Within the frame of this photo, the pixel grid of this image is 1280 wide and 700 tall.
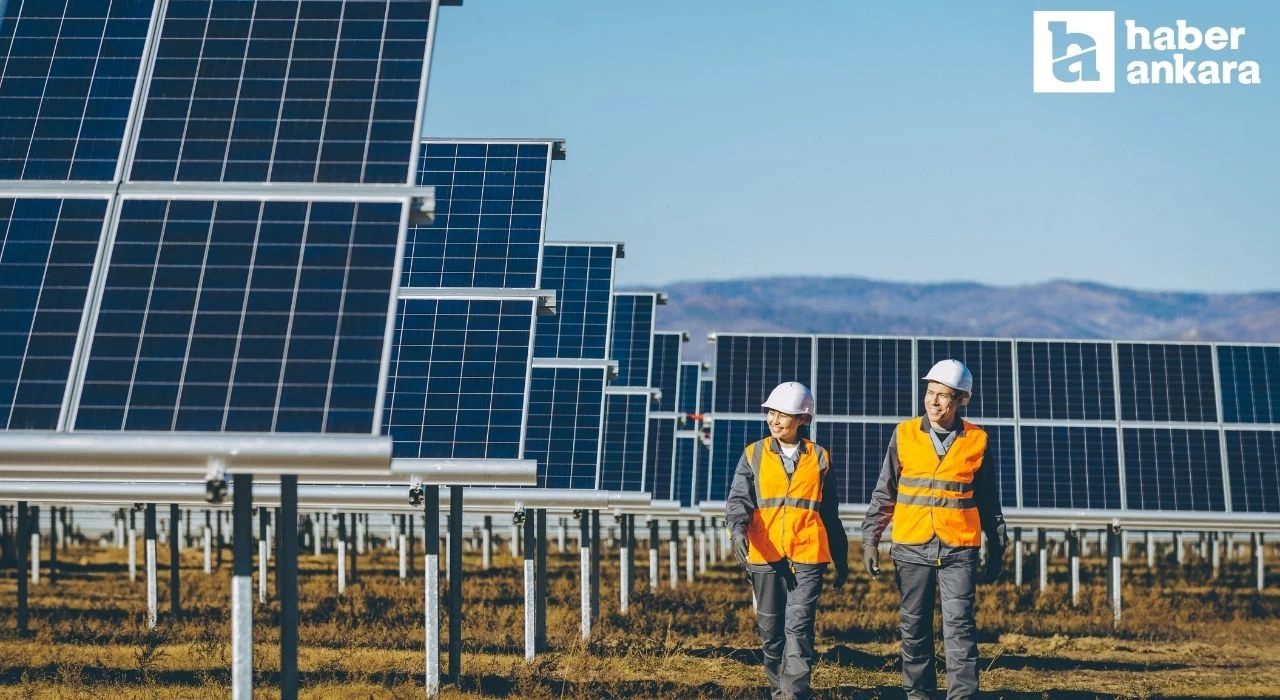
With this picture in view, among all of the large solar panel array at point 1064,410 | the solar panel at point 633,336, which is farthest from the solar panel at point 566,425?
the solar panel at point 633,336

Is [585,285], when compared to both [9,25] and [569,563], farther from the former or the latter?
[569,563]

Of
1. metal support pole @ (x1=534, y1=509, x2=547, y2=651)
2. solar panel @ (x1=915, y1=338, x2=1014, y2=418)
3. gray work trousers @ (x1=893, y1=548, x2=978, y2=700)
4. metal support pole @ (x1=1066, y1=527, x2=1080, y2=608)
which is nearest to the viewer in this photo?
gray work trousers @ (x1=893, y1=548, x2=978, y2=700)

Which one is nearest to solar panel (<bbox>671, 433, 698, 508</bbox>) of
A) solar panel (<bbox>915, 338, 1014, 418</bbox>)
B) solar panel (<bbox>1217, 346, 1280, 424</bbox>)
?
solar panel (<bbox>915, 338, 1014, 418</bbox>)

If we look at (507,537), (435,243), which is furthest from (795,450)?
(507,537)

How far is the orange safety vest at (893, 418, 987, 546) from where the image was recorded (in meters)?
14.7

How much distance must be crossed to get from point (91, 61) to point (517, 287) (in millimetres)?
8013

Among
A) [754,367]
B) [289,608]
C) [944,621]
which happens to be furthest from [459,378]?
[754,367]

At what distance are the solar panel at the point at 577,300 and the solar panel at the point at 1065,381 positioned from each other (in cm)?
837

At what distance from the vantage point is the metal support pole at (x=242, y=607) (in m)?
12.4

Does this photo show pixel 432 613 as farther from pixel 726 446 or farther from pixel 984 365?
pixel 984 365

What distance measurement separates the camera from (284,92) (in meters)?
15.3

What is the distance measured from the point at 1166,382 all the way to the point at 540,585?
57.8 ft

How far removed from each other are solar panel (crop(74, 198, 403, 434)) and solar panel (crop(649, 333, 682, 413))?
1433 inches

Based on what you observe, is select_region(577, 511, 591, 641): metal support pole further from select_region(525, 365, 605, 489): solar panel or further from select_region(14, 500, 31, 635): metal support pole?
select_region(14, 500, 31, 635): metal support pole
